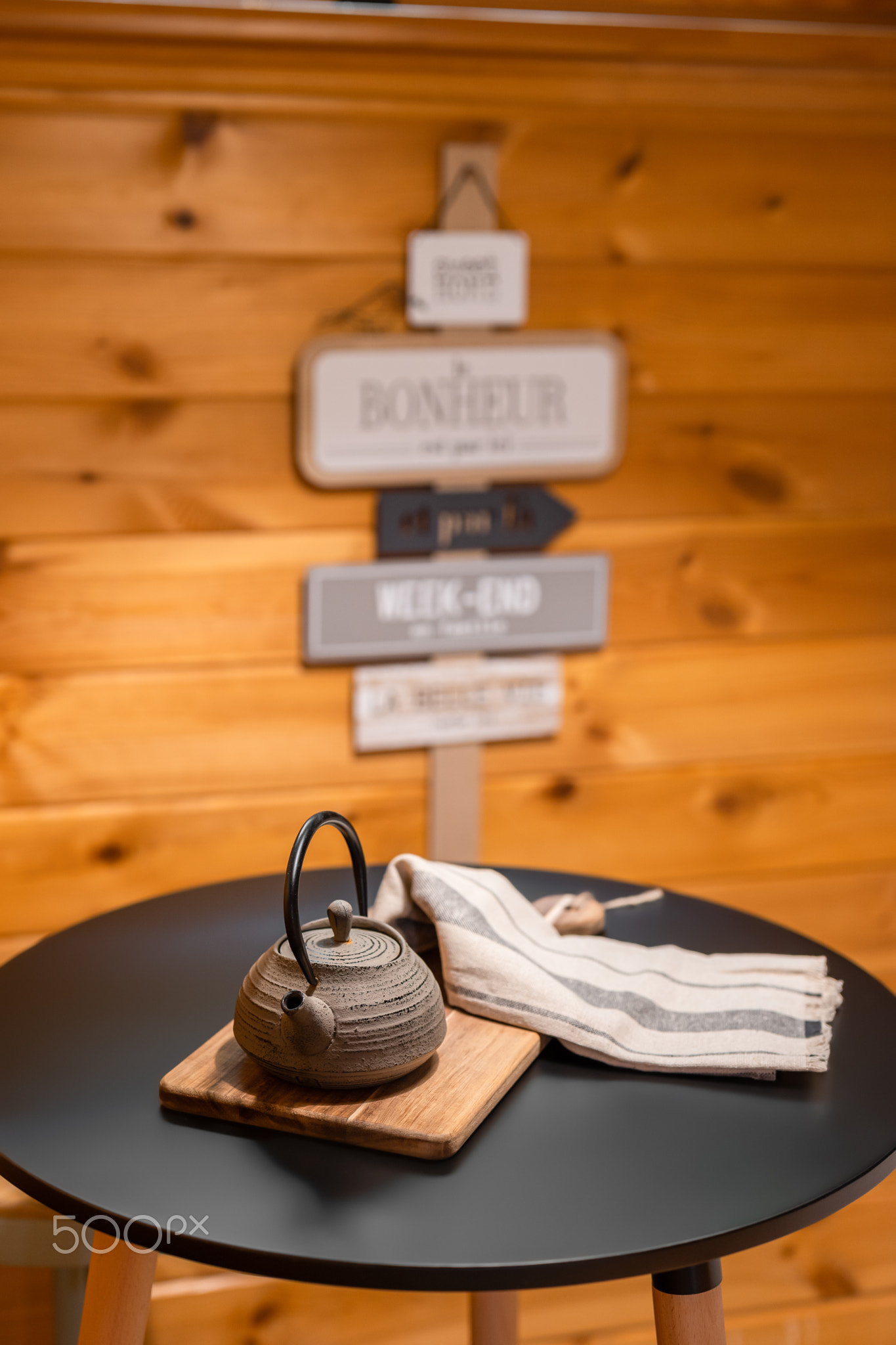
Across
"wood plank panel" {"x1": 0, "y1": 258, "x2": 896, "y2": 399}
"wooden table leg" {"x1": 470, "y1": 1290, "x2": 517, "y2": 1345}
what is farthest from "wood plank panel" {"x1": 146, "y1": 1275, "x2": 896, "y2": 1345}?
"wood plank panel" {"x1": 0, "y1": 258, "x2": 896, "y2": 399}

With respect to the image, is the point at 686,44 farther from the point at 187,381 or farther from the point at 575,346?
the point at 187,381

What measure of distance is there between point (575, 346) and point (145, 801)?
86 cm

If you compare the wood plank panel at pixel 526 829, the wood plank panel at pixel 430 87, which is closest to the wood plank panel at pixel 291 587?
the wood plank panel at pixel 526 829

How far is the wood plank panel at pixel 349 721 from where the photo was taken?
1.66 metres

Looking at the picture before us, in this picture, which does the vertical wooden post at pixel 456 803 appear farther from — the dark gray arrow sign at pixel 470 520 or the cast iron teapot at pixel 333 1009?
the cast iron teapot at pixel 333 1009

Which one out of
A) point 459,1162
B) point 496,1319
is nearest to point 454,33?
point 459,1162

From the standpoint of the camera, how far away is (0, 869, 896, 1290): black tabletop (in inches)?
29.5

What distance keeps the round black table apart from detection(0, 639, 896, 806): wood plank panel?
0.62 m

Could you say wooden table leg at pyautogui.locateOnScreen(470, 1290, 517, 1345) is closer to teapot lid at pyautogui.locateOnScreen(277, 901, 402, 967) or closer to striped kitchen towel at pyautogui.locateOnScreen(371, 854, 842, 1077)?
striped kitchen towel at pyautogui.locateOnScreen(371, 854, 842, 1077)

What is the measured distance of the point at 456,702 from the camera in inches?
69.9

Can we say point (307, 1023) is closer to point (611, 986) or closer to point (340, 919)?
point (340, 919)

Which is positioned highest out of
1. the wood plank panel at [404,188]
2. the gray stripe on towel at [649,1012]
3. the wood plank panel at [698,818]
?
the wood plank panel at [404,188]

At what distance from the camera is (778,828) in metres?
1.93

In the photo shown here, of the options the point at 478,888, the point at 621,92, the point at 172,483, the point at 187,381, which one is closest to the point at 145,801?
the point at 172,483
